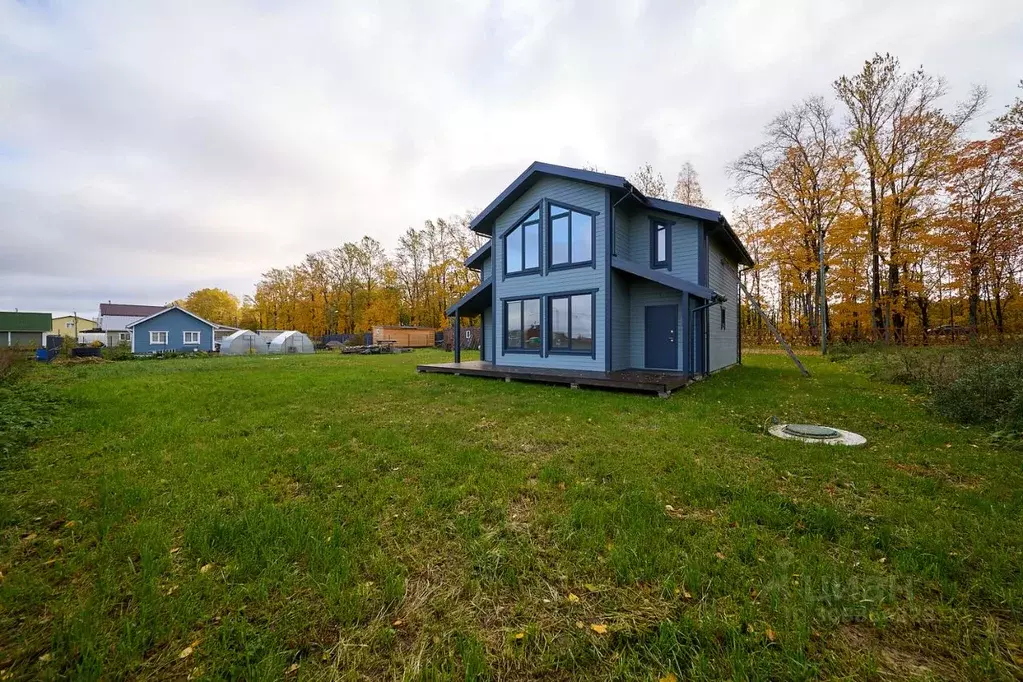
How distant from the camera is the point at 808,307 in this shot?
24.3m

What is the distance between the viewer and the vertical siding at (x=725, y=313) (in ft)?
39.8

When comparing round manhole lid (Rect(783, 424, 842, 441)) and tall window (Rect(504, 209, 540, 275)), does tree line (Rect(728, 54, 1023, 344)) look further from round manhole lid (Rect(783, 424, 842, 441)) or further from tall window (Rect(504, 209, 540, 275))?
round manhole lid (Rect(783, 424, 842, 441))

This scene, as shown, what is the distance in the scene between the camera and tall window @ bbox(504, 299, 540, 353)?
1222cm

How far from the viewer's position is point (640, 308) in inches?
458

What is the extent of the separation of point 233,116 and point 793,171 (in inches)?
1104

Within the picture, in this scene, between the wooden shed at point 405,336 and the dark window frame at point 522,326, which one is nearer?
the dark window frame at point 522,326

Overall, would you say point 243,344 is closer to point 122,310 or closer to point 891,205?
point 891,205

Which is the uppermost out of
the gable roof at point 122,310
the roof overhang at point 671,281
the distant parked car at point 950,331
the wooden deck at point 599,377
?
the gable roof at point 122,310

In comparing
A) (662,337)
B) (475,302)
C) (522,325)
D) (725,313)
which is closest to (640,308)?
(662,337)

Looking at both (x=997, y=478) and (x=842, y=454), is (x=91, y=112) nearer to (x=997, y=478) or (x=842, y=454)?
(x=842, y=454)

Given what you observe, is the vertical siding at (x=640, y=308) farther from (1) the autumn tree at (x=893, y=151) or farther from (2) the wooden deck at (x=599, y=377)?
(1) the autumn tree at (x=893, y=151)

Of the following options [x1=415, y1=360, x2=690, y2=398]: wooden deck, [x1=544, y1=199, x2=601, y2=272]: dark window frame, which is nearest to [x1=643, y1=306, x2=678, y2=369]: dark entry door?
[x1=415, y1=360, x2=690, y2=398]: wooden deck

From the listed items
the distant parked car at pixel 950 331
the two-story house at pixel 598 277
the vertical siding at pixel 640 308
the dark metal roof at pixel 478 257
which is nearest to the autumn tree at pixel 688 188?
the distant parked car at pixel 950 331

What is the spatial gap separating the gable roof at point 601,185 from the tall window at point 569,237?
3.27ft
